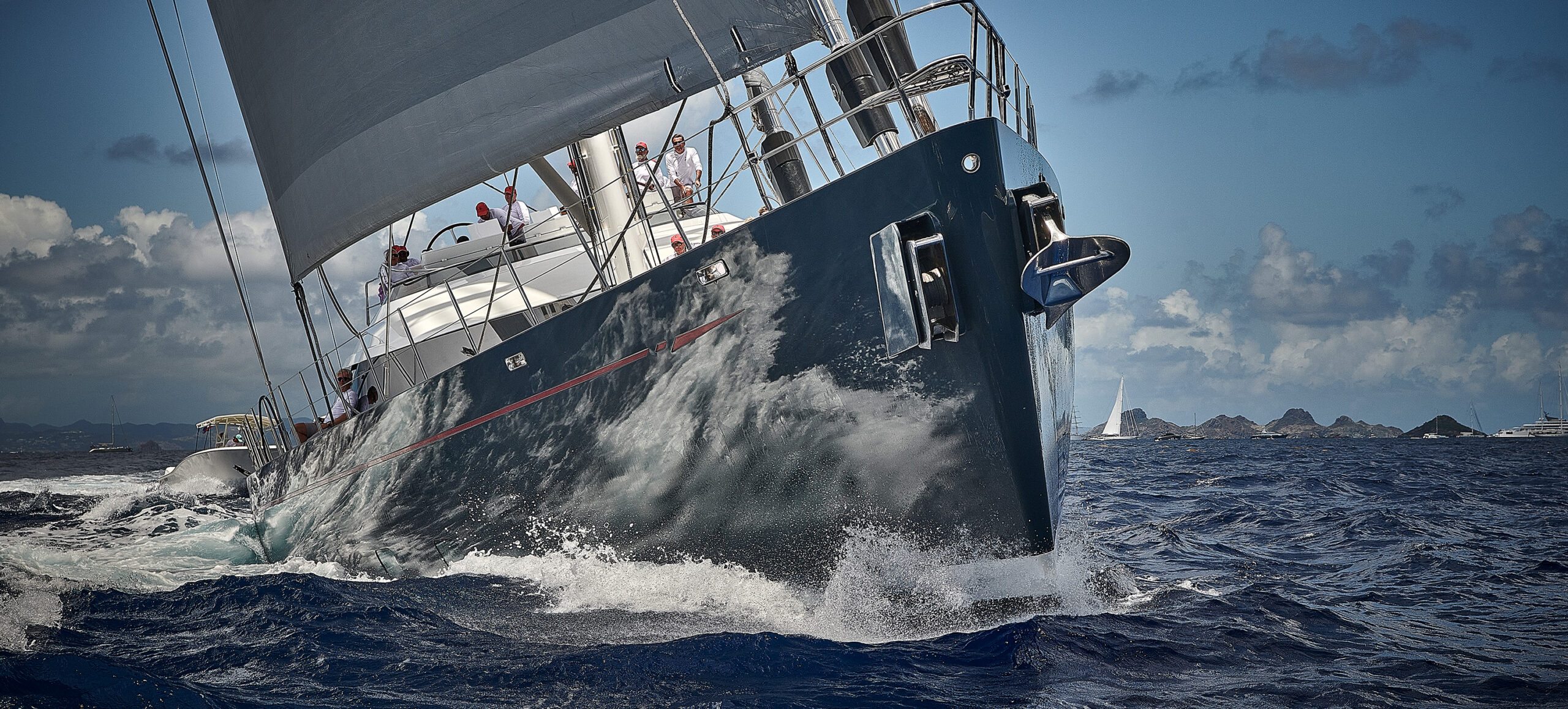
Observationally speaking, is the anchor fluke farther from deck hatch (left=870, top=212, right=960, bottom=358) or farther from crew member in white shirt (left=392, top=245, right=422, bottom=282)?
crew member in white shirt (left=392, top=245, right=422, bottom=282)

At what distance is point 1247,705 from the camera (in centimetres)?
288

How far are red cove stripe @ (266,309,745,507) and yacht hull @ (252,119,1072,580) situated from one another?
0.01 meters

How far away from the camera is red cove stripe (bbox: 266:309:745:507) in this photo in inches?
163

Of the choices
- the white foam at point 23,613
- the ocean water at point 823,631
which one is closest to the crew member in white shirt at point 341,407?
the ocean water at point 823,631

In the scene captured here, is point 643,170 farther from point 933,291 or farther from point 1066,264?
point 1066,264

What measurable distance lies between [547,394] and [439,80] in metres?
2.34

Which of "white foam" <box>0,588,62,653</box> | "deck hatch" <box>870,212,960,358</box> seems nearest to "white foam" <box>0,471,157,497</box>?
"white foam" <box>0,588,62,653</box>

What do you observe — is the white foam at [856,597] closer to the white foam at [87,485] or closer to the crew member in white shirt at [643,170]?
the crew member in white shirt at [643,170]

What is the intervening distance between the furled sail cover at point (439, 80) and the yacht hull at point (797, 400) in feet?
4.00

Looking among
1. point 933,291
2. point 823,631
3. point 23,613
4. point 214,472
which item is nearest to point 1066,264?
point 933,291

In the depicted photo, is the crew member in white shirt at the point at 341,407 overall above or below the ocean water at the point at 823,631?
above

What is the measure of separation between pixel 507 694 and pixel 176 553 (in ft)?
18.6

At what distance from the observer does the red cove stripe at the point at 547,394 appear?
13.6 feet

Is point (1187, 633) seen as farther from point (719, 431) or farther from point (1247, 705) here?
point (719, 431)
